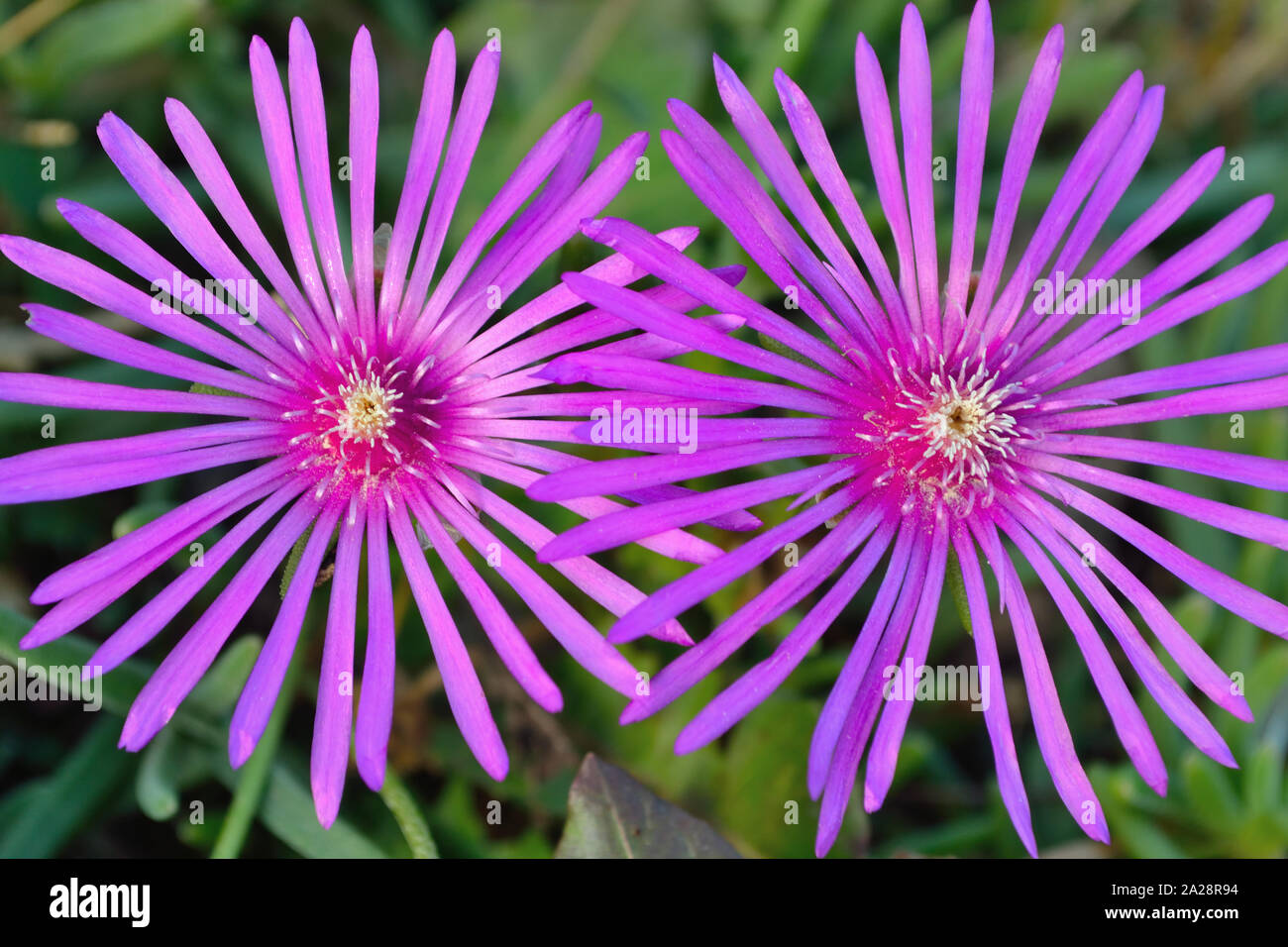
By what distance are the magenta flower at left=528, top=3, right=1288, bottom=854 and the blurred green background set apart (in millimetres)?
206

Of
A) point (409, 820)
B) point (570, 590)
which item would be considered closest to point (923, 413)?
point (570, 590)

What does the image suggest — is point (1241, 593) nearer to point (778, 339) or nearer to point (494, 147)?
point (778, 339)

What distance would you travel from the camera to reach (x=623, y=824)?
5.45ft

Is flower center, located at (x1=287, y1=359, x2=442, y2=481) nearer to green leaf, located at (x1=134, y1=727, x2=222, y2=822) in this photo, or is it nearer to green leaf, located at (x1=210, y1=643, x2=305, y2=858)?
green leaf, located at (x1=210, y1=643, x2=305, y2=858)

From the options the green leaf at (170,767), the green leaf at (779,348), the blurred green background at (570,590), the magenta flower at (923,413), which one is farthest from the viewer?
the blurred green background at (570,590)

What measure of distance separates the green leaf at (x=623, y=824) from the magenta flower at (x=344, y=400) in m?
0.32

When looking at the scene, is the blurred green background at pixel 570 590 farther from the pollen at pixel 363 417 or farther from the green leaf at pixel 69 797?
the pollen at pixel 363 417

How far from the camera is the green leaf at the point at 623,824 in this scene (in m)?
1.64

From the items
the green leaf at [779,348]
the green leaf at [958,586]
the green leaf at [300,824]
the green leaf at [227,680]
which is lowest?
the green leaf at [300,824]

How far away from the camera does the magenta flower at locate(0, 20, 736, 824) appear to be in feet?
4.60

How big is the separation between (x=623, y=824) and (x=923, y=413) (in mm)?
782

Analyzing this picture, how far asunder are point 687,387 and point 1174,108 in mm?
2082

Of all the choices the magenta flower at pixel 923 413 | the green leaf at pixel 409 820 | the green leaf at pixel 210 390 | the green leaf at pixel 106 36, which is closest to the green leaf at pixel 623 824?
the green leaf at pixel 409 820
